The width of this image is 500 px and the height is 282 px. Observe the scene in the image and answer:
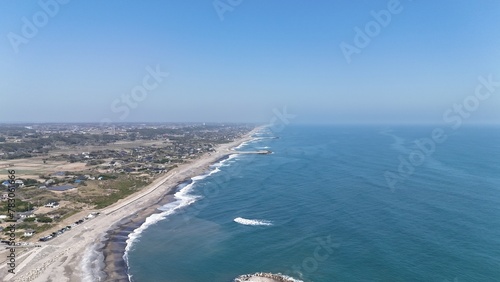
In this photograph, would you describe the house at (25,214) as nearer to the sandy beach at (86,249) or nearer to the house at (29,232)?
the house at (29,232)

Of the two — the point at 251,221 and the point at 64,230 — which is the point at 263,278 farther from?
the point at 64,230

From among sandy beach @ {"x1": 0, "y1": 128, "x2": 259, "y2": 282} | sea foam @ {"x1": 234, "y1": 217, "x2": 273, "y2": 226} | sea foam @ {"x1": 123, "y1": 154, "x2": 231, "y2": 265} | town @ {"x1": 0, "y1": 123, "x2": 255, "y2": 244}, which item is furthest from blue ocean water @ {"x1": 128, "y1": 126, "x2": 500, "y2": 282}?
town @ {"x1": 0, "y1": 123, "x2": 255, "y2": 244}

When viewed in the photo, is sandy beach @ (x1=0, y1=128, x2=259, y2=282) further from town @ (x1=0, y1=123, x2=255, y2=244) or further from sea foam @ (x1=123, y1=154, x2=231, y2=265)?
town @ (x1=0, y1=123, x2=255, y2=244)

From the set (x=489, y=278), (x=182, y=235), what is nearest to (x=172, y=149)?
(x=182, y=235)

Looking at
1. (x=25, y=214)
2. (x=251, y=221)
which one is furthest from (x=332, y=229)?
(x=25, y=214)

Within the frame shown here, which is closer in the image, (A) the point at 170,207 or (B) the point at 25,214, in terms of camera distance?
(B) the point at 25,214

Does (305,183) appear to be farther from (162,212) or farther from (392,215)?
(162,212)

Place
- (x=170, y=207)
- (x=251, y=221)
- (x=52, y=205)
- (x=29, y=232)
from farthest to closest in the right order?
(x=170, y=207) < (x=52, y=205) < (x=251, y=221) < (x=29, y=232)
